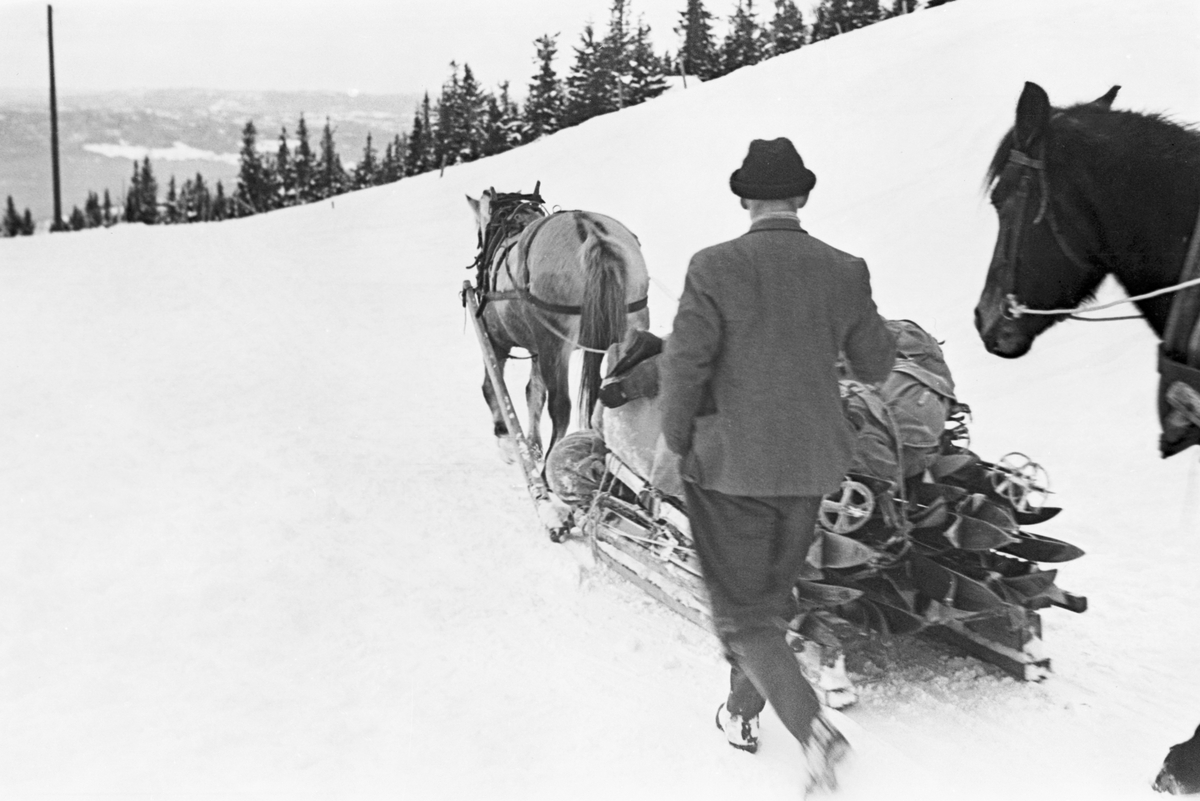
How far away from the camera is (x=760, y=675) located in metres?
2.94

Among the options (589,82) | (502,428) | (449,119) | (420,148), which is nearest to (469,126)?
(449,119)

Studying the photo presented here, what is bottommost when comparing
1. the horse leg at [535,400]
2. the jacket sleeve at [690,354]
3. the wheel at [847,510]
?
the horse leg at [535,400]

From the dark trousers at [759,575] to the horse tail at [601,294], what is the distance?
2.68 metres

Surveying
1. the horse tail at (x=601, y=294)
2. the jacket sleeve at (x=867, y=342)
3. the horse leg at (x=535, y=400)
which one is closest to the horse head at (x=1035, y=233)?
the jacket sleeve at (x=867, y=342)

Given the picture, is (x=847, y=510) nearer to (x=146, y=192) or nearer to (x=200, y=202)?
(x=200, y=202)

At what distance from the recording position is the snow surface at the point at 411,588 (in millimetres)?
3264

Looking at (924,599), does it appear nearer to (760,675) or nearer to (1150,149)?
(760,675)

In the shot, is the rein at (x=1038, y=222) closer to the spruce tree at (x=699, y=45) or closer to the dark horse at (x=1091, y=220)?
the dark horse at (x=1091, y=220)

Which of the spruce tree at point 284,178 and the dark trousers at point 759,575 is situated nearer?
the dark trousers at point 759,575

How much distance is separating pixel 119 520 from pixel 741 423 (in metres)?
4.19

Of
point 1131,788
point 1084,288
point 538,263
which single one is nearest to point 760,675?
point 1131,788

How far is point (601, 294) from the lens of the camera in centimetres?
562

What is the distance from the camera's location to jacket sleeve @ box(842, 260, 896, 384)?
116 inches

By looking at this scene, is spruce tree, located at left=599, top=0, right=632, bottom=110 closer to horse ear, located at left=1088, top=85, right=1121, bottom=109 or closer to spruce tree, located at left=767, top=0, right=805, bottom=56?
spruce tree, located at left=767, top=0, right=805, bottom=56
